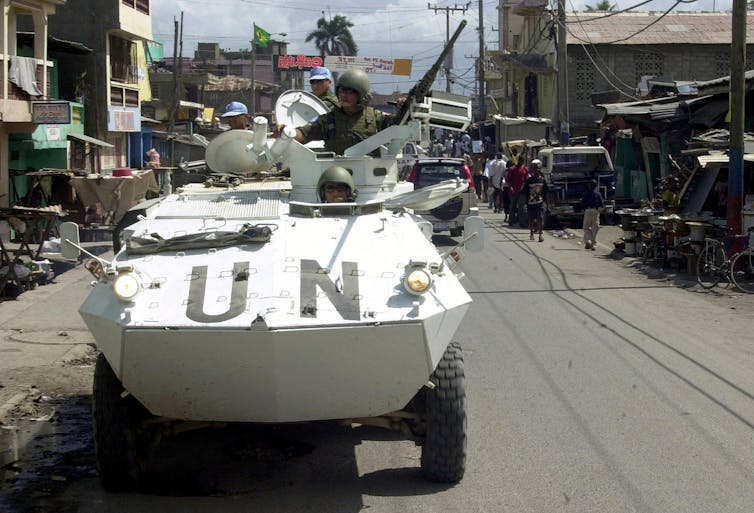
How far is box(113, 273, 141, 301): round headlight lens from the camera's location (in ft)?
18.7

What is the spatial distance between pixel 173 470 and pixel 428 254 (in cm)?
210

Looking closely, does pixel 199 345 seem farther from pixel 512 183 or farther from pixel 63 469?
pixel 512 183

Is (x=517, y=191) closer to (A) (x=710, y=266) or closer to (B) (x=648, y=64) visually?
(A) (x=710, y=266)

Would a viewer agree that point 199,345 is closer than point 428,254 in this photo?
Yes

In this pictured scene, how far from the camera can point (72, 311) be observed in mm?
13445

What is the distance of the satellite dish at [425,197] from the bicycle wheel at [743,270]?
332 inches

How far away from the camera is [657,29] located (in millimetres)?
42969

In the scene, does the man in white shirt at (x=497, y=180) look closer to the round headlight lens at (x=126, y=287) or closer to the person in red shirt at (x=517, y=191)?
the person in red shirt at (x=517, y=191)

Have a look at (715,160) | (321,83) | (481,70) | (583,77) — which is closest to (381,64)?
(481,70)

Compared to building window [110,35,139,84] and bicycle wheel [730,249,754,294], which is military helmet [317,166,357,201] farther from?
building window [110,35,139,84]

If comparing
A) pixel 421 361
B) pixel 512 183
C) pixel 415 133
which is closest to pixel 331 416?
pixel 421 361

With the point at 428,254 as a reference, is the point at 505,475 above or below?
below

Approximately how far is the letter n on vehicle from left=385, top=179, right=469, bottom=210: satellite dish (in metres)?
1.50

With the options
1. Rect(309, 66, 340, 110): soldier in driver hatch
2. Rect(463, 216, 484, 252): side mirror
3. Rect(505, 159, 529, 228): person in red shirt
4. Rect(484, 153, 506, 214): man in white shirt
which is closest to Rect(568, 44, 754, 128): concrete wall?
Rect(484, 153, 506, 214): man in white shirt
